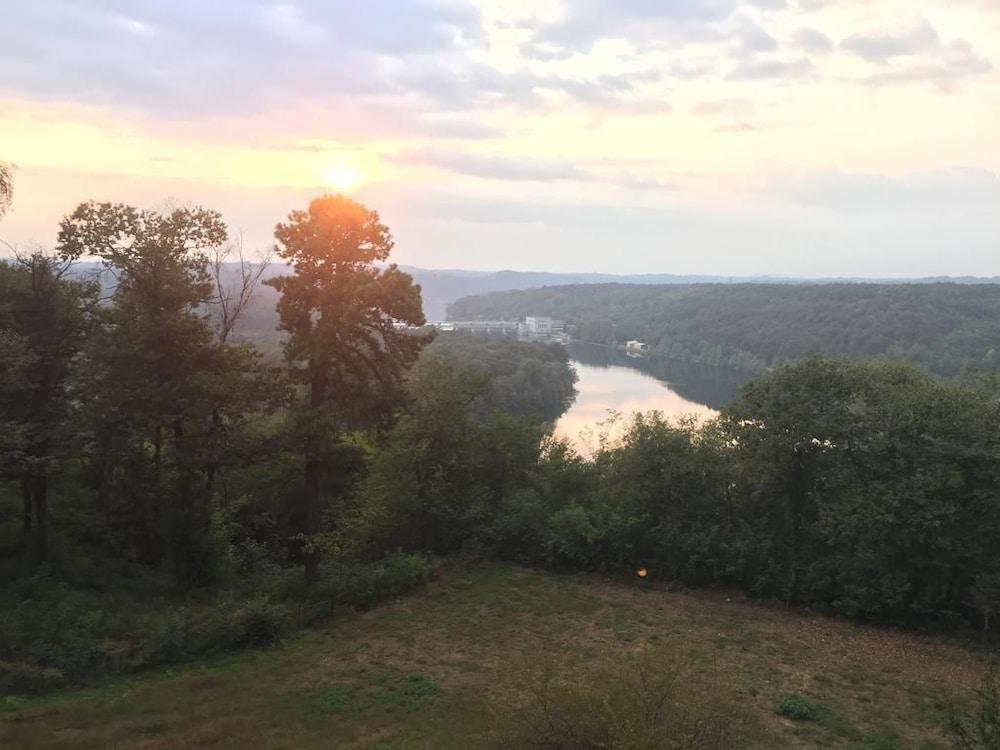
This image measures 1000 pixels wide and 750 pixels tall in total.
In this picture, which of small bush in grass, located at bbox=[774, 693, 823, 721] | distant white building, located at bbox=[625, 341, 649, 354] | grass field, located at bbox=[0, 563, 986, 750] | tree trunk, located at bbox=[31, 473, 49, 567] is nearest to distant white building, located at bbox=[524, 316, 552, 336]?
distant white building, located at bbox=[625, 341, 649, 354]

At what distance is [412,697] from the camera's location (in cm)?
931

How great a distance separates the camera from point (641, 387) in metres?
79.7

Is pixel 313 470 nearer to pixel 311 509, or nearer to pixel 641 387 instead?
pixel 311 509

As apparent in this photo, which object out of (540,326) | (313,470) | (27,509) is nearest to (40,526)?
(27,509)

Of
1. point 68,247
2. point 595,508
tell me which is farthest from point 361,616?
point 68,247

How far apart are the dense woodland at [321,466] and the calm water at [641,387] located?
2830cm

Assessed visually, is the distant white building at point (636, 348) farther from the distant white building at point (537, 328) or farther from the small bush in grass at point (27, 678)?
the small bush in grass at point (27, 678)

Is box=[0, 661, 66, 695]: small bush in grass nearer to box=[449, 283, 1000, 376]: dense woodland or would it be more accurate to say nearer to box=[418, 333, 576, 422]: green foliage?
box=[449, 283, 1000, 376]: dense woodland

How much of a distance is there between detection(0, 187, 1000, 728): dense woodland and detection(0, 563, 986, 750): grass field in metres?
0.85

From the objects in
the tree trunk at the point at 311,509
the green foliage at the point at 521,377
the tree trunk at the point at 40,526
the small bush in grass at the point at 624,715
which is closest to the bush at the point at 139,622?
the tree trunk at the point at 311,509

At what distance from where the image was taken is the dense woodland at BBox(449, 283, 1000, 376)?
67250mm

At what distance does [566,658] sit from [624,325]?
13483 cm

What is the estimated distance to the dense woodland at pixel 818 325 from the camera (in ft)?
221

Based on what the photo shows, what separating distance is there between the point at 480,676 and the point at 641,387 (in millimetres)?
71744
